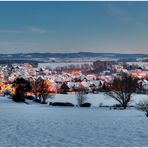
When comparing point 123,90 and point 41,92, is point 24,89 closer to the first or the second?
point 41,92

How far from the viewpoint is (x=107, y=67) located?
585 ft

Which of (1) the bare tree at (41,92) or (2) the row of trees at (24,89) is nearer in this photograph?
(2) the row of trees at (24,89)

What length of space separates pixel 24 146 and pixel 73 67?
7405 inches

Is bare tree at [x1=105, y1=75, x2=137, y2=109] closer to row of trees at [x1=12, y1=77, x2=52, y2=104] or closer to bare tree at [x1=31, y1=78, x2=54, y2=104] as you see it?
row of trees at [x1=12, y1=77, x2=52, y2=104]

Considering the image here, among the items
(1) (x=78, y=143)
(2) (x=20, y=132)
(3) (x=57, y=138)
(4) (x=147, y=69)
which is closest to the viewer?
(1) (x=78, y=143)

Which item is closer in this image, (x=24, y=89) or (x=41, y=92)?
(x=24, y=89)

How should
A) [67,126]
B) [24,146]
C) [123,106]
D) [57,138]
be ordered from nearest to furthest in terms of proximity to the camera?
[24,146] < [57,138] < [67,126] < [123,106]

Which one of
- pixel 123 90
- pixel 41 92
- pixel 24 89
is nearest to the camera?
pixel 123 90

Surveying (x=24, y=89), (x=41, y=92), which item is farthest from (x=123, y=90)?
(x=41, y=92)

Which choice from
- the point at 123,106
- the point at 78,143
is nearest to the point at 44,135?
the point at 78,143

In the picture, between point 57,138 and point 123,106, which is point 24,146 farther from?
point 123,106

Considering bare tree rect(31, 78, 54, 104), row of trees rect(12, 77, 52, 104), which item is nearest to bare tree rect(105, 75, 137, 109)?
row of trees rect(12, 77, 52, 104)

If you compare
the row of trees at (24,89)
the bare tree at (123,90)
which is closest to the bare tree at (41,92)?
the row of trees at (24,89)

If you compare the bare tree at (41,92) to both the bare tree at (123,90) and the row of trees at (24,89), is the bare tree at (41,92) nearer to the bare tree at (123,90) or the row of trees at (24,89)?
the row of trees at (24,89)
